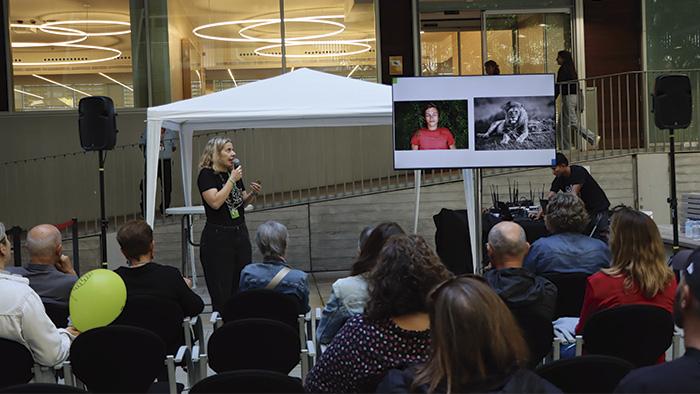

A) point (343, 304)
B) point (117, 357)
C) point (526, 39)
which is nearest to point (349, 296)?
point (343, 304)

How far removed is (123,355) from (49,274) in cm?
124

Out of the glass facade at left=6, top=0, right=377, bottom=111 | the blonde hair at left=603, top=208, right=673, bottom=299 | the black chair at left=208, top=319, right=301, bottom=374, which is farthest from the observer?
the glass facade at left=6, top=0, right=377, bottom=111

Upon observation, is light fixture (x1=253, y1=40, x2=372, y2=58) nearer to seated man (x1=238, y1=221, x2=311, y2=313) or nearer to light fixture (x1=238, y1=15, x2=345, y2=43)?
light fixture (x1=238, y1=15, x2=345, y2=43)

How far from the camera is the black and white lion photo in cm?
627

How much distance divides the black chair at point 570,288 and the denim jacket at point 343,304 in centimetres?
141

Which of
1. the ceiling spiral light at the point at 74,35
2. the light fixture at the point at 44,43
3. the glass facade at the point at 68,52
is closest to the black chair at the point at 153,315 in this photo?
the glass facade at the point at 68,52

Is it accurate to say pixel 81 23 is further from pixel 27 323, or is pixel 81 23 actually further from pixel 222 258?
pixel 27 323

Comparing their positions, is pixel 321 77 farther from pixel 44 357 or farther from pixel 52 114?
pixel 52 114

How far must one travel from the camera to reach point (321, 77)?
7.73m

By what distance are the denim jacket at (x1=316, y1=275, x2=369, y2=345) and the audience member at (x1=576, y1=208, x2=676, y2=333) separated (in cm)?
108

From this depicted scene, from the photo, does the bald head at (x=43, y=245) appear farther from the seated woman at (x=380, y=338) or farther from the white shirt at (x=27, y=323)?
the seated woman at (x=380, y=338)

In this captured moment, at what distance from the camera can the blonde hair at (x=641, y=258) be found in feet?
13.1

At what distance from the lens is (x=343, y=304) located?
3867 millimetres

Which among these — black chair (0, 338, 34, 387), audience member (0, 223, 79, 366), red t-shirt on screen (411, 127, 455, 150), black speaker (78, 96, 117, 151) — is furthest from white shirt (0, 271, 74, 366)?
black speaker (78, 96, 117, 151)
